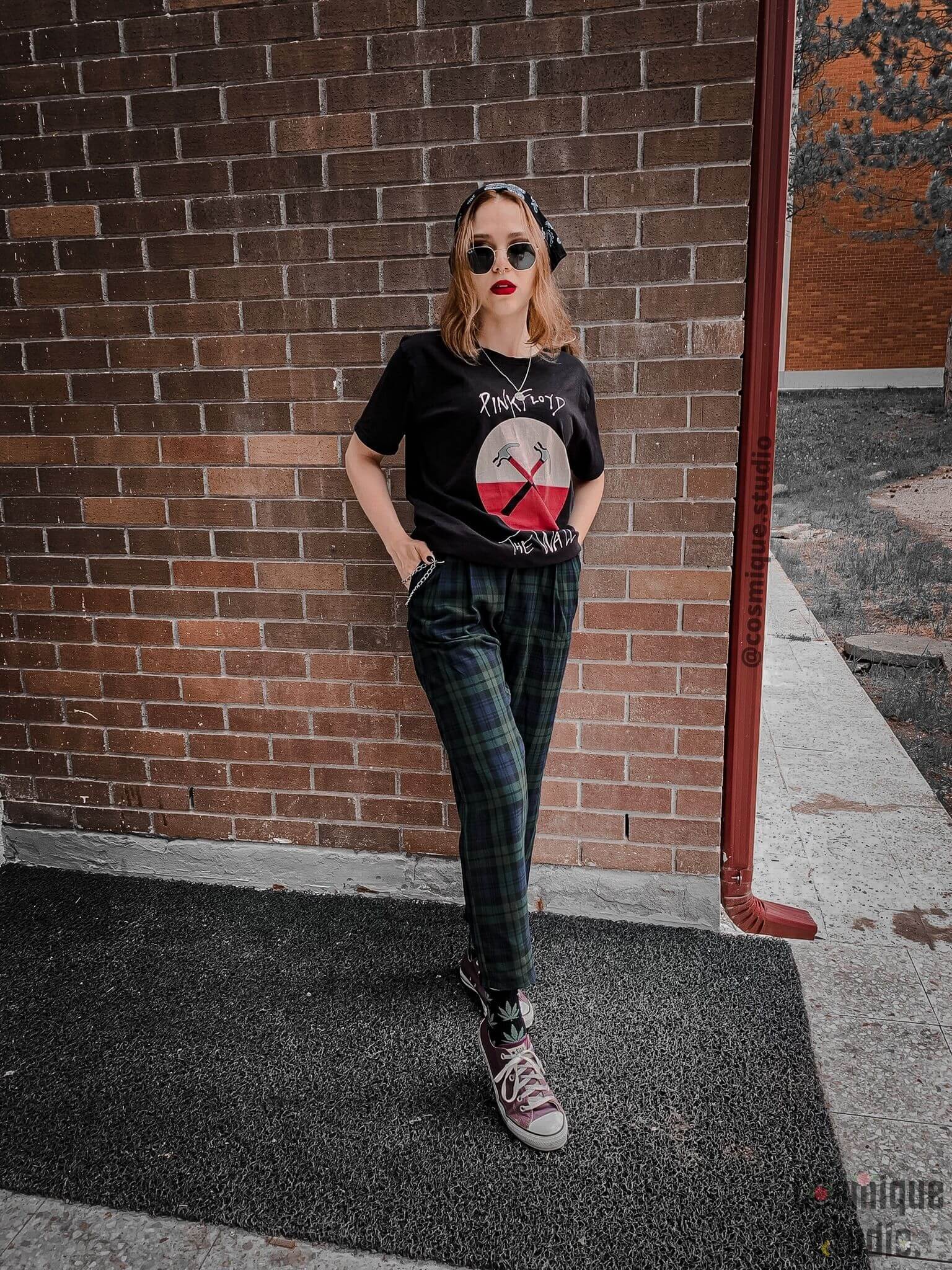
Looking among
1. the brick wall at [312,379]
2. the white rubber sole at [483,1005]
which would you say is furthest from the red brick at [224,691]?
the white rubber sole at [483,1005]

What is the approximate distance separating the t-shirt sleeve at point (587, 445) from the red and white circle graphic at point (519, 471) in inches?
4.3

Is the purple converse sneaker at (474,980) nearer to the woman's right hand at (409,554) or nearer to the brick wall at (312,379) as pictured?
the brick wall at (312,379)

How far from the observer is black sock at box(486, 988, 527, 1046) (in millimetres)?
2088

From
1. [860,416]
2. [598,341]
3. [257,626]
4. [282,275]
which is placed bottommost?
[257,626]

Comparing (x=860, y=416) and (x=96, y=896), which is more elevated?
(x=860, y=416)

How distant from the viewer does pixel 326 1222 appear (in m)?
1.76

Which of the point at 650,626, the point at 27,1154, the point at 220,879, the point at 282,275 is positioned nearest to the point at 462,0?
the point at 282,275

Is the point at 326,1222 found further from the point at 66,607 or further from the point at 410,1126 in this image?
the point at 66,607

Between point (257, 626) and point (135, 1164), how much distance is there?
151 centimetres

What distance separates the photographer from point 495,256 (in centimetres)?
203

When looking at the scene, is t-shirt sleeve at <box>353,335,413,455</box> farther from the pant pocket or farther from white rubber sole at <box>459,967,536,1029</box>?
white rubber sole at <box>459,967,536,1029</box>

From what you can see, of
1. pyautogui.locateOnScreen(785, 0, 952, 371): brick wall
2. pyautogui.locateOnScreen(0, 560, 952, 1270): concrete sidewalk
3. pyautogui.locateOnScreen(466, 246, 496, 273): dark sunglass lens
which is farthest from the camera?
pyautogui.locateOnScreen(785, 0, 952, 371): brick wall

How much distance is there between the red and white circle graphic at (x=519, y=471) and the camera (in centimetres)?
206

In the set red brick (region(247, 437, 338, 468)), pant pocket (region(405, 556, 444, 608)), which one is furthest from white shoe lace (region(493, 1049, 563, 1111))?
red brick (region(247, 437, 338, 468))
